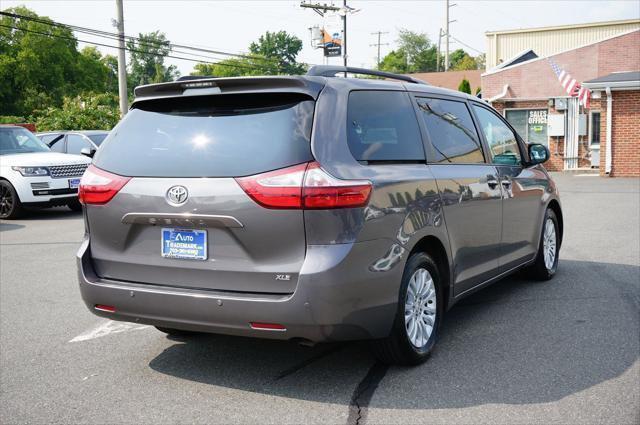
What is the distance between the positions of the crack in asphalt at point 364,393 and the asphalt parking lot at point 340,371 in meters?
0.01

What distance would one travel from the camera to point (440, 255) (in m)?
4.88

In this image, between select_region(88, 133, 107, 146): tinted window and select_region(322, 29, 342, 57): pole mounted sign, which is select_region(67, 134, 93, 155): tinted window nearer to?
select_region(88, 133, 107, 146): tinted window

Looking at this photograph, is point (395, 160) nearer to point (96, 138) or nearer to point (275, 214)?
point (275, 214)

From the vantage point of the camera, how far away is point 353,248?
3.90 metres

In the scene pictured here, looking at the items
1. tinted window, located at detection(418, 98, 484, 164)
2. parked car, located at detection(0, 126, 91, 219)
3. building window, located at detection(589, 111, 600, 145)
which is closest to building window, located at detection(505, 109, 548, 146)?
building window, located at detection(589, 111, 600, 145)

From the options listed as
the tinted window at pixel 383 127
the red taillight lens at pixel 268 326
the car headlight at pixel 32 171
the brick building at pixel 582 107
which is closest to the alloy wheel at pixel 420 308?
the tinted window at pixel 383 127

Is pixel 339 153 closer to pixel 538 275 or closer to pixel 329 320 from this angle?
pixel 329 320

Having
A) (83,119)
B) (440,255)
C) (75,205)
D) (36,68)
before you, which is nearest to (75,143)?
(75,205)

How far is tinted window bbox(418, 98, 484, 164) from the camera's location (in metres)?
5.07

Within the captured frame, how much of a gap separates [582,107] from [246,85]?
83.8ft

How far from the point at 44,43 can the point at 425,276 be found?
247ft

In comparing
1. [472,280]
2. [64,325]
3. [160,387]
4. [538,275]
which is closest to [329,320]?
[160,387]

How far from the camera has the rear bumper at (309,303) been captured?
3.81 metres

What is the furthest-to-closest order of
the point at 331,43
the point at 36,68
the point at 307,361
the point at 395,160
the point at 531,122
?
the point at 36,68 → the point at 331,43 → the point at 531,122 → the point at 307,361 → the point at 395,160
